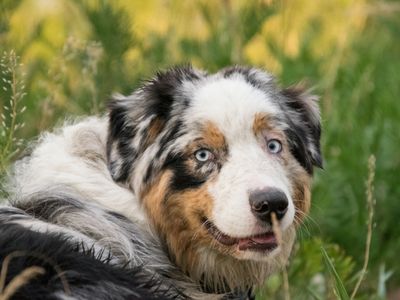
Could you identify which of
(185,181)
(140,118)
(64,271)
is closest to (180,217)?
(185,181)

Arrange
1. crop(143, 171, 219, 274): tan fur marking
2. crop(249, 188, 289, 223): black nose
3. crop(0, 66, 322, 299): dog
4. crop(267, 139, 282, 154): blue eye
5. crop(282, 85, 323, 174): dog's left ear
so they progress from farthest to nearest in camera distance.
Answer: crop(282, 85, 323, 174): dog's left ear
crop(267, 139, 282, 154): blue eye
crop(143, 171, 219, 274): tan fur marking
crop(0, 66, 322, 299): dog
crop(249, 188, 289, 223): black nose

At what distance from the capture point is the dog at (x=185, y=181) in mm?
4684

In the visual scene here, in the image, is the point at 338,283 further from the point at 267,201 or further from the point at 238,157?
the point at 238,157

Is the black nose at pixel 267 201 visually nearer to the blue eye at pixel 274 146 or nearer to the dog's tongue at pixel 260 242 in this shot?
the dog's tongue at pixel 260 242

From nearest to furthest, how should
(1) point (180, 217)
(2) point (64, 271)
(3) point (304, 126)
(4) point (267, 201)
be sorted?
(2) point (64, 271), (4) point (267, 201), (1) point (180, 217), (3) point (304, 126)

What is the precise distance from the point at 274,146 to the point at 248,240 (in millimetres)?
439

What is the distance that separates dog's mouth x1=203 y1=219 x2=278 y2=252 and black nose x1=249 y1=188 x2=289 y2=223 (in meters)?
0.16

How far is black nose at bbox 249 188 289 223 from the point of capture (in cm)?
456

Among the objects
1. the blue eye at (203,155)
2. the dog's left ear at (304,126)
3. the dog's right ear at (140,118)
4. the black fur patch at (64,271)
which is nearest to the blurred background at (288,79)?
the dog's left ear at (304,126)

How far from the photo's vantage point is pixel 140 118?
5.03 metres

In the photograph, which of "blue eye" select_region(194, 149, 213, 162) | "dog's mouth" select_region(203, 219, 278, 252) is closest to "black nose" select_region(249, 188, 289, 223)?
"dog's mouth" select_region(203, 219, 278, 252)

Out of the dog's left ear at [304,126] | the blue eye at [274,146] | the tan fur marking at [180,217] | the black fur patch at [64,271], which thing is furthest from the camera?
the dog's left ear at [304,126]

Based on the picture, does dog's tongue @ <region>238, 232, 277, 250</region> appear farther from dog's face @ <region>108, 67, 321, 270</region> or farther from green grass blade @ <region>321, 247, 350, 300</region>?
green grass blade @ <region>321, 247, 350, 300</region>

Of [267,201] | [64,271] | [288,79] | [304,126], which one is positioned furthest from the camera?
[288,79]
